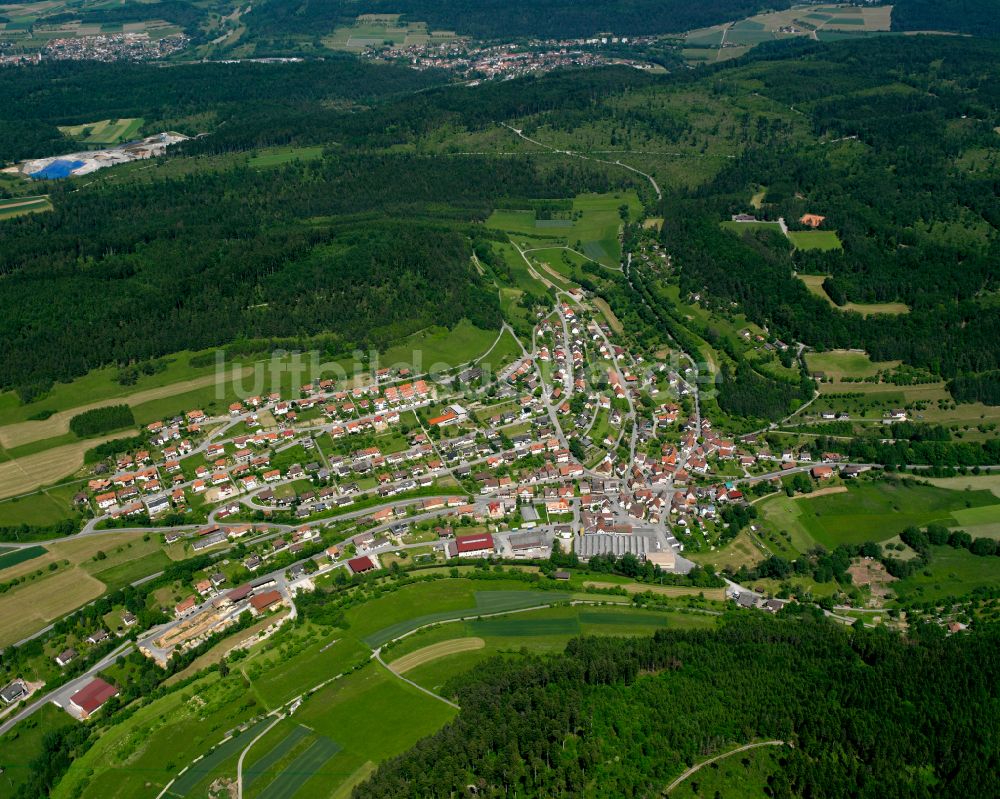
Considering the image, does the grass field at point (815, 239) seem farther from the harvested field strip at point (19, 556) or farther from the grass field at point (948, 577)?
the harvested field strip at point (19, 556)

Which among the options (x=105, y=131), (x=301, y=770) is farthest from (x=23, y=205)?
(x=301, y=770)

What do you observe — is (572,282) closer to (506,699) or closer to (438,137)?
(438,137)

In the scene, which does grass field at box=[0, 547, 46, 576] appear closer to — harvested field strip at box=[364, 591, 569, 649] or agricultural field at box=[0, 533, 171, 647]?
agricultural field at box=[0, 533, 171, 647]

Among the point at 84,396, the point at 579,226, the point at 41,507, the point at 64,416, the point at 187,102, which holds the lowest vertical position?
the point at 41,507

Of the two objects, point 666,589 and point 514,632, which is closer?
point 514,632

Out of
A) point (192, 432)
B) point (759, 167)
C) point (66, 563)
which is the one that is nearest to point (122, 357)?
point (192, 432)

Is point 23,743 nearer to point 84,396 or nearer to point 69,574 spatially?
point 69,574
